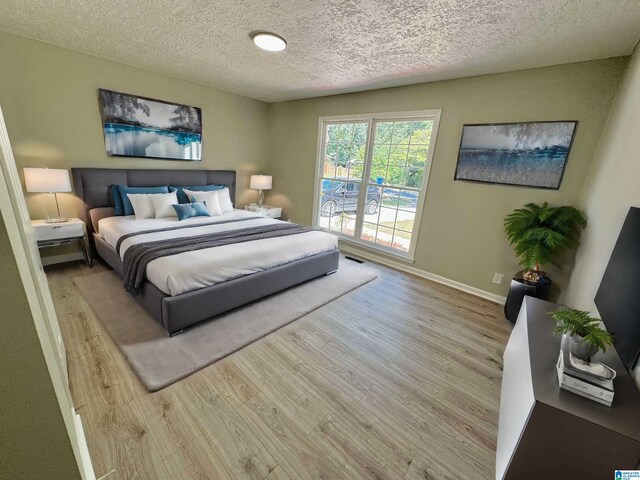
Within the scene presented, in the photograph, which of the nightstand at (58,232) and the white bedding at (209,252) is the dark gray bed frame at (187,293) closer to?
the white bedding at (209,252)

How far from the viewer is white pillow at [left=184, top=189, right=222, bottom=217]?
388cm

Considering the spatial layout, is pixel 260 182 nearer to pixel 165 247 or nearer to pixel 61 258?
pixel 165 247

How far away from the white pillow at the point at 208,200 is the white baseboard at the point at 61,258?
155cm

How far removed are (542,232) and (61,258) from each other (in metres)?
5.31

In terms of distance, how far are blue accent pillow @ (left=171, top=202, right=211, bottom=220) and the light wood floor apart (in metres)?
1.44

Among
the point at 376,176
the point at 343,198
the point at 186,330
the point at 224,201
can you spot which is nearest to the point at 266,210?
the point at 224,201

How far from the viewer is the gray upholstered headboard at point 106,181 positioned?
3324 millimetres

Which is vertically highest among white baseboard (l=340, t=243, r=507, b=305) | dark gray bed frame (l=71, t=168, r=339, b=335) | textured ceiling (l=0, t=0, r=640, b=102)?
textured ceiling (l=0, t=0, r=640, b=102)

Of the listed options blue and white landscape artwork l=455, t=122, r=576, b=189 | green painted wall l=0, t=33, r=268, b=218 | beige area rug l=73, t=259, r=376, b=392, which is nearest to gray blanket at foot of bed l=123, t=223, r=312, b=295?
beige area rug l=73, t=259, r=376, b=392

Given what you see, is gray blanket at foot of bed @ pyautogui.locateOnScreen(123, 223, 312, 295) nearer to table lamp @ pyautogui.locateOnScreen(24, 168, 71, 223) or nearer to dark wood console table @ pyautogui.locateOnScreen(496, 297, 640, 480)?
table lamp @ pyautogui.locateOnScreen(24, 168, 71, 223)

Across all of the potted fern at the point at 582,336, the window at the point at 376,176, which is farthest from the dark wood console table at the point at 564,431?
the window at the point at 376,176

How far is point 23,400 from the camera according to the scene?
714mm

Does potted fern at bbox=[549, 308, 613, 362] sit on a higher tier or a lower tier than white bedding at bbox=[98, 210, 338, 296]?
higher

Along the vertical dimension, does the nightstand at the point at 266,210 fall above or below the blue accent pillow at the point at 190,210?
below
